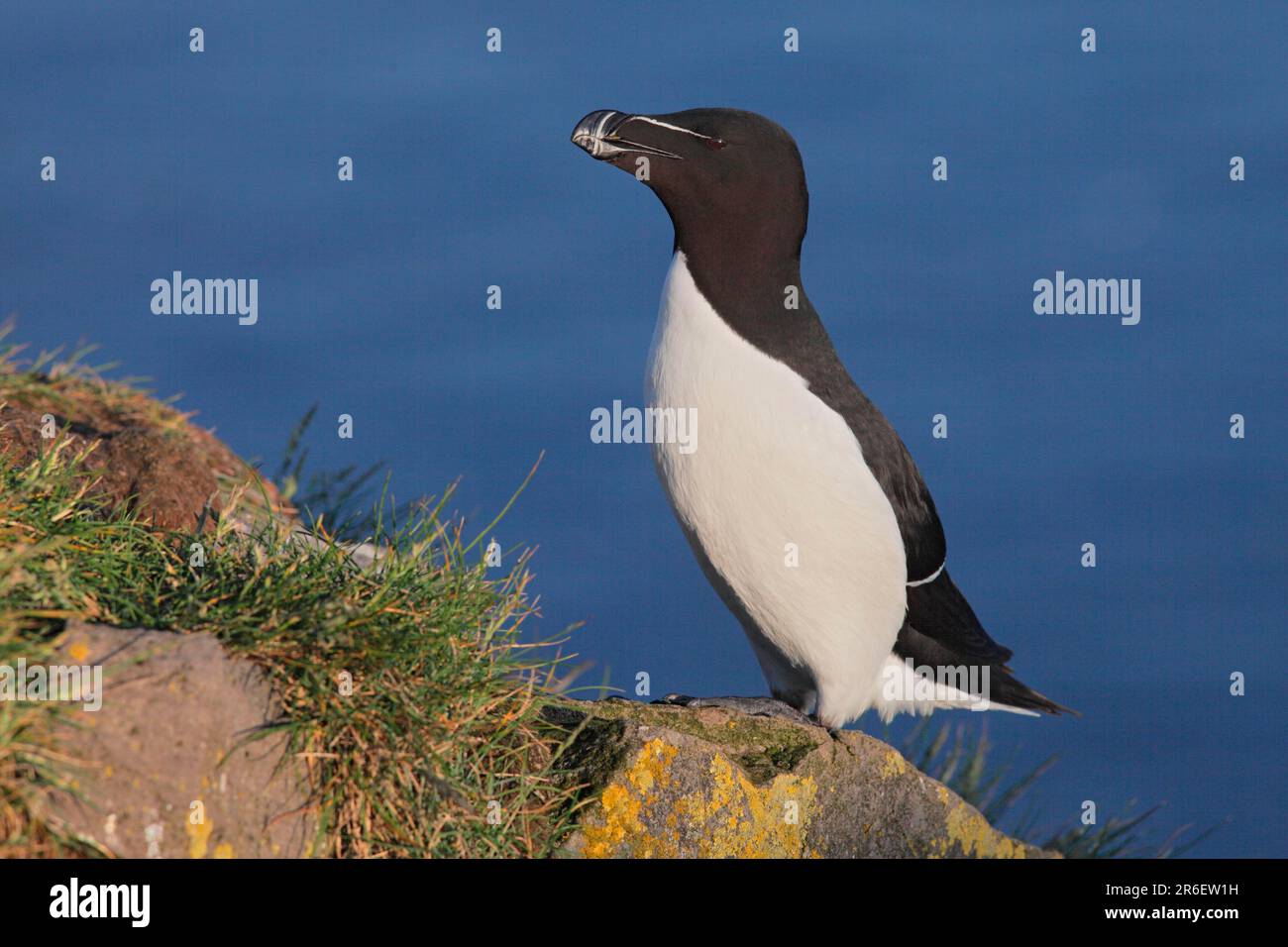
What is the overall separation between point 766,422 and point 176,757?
8.22 feet

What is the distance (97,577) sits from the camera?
441 cm

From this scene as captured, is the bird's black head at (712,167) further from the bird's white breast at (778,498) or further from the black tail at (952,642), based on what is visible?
the black tail at (952,642)

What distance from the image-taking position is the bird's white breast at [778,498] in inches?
207

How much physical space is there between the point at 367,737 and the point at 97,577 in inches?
43.7

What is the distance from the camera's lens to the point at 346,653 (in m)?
4.07

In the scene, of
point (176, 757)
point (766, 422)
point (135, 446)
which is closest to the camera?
point (176, 757)

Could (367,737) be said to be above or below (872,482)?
below

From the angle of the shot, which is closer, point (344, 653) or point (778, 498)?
point (344, 653)

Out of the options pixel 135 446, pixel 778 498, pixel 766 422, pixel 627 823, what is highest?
pixel 135 446

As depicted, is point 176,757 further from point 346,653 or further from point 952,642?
point 952,642

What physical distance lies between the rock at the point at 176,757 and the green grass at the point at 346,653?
7cm

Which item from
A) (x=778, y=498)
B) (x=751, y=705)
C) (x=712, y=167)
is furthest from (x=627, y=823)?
(x=712, y=167)
